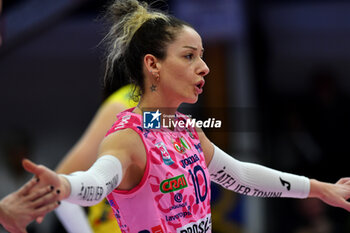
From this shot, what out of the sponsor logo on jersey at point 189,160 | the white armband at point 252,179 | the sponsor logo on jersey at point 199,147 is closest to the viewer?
the sponsor logo on jersey at point 189,160

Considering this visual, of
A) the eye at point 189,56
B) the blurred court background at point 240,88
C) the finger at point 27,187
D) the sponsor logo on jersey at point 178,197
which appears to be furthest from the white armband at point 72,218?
the blurred court background at point 240,88

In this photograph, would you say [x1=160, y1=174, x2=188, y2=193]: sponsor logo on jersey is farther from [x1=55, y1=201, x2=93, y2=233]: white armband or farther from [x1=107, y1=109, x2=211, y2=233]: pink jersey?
[x1=55, y1=201, x2=93, y2=233]: white armband

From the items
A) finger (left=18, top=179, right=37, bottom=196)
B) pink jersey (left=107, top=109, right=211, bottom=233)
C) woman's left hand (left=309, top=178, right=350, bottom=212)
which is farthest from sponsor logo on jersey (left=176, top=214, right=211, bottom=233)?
finger (left=18, top=179, right=37, bottom=196)

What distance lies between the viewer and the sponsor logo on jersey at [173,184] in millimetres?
2510

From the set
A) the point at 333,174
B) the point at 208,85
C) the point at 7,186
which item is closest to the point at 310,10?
the point at 208,85

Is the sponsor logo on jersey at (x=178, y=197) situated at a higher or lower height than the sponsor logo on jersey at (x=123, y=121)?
lower

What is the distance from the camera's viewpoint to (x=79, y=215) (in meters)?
3.88

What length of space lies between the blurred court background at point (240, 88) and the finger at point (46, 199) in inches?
144

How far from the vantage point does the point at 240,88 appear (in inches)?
320

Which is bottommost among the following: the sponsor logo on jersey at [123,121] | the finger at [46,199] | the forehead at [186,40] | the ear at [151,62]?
the finger at [46,199]

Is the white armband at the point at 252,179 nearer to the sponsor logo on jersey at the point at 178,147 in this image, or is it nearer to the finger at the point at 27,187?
the sponsor logo on jersey at the point at 178,147

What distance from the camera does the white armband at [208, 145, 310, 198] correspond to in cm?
289

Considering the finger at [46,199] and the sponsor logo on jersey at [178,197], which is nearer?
the finger at [46,199]

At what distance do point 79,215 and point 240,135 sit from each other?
386cm
